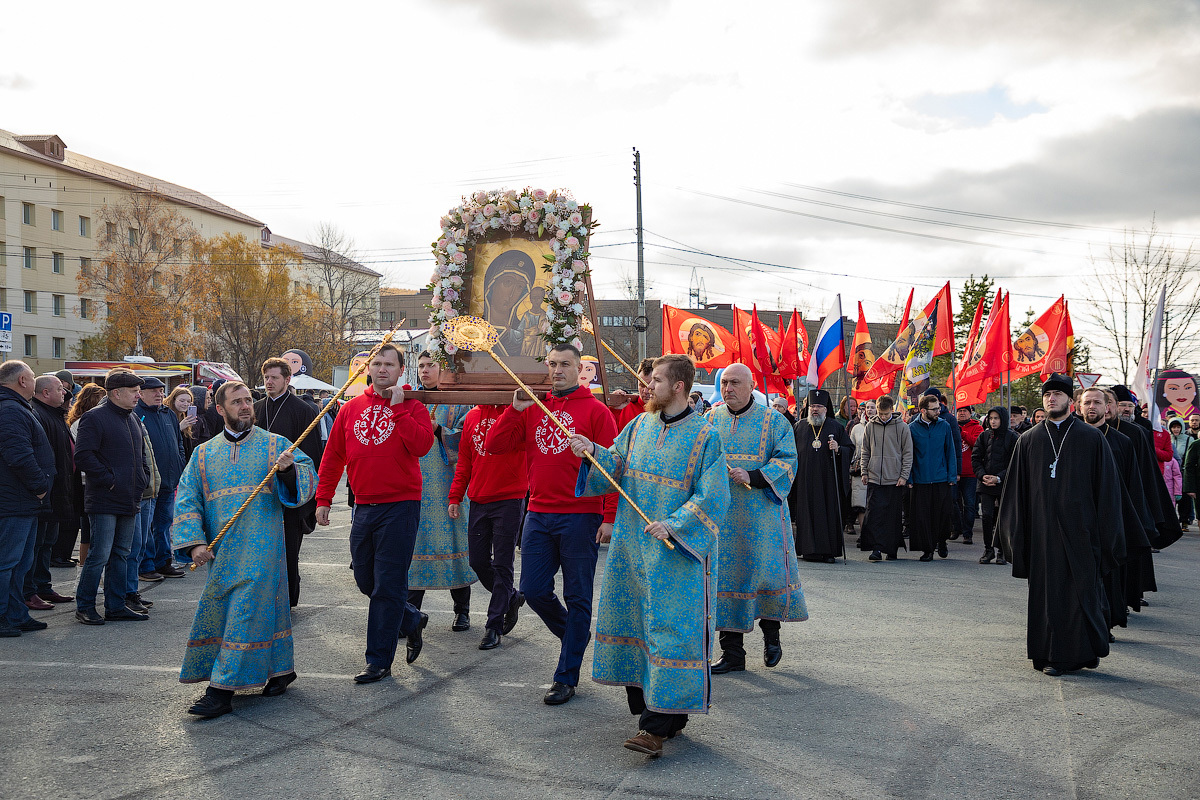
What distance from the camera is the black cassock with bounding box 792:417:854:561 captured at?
11.6 m

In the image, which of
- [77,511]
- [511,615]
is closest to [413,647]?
[511,615]

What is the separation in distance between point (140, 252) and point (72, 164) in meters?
18.1

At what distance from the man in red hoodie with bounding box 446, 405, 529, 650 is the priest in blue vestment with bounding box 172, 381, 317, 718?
4.79ft

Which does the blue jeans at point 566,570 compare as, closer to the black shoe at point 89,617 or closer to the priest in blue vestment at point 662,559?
the priest in blue vestment at point 662,559

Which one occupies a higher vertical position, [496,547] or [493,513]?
[493,513]

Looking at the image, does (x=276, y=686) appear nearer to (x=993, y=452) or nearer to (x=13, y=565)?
(x=13, y=565)

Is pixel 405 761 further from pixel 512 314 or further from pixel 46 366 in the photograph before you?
pixel 46 366

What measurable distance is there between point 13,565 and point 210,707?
11.0 feet

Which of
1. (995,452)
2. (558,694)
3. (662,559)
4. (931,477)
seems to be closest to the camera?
(662,559)

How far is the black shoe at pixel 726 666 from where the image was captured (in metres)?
6.42

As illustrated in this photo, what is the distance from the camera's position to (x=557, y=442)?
5.96 m

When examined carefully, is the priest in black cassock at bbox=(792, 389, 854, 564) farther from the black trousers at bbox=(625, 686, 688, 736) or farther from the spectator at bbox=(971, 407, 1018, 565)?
the black trousers at bbox=(625, 686, 688, 736)

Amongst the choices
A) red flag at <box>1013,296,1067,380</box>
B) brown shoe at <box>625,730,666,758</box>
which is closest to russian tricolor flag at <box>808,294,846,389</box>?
red flag at <box>1013,296,1067,380</box>

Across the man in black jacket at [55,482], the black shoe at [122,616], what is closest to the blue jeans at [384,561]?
the black shoe at [122,616]
